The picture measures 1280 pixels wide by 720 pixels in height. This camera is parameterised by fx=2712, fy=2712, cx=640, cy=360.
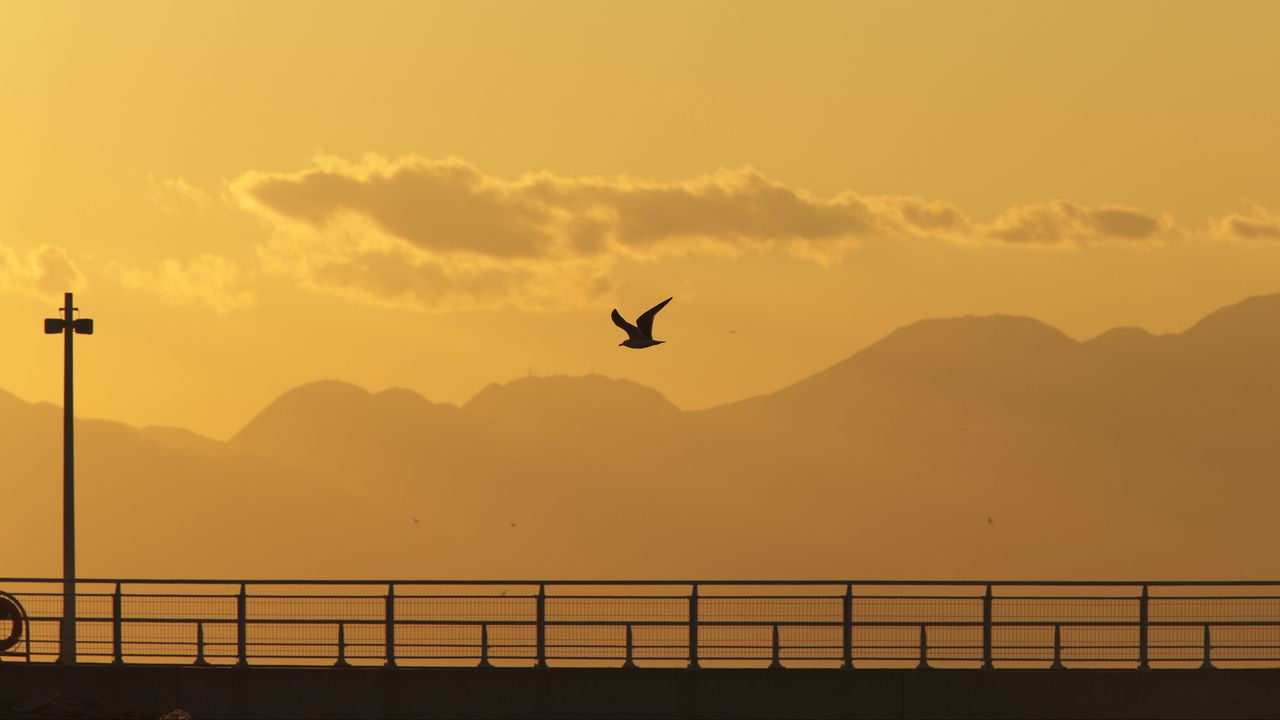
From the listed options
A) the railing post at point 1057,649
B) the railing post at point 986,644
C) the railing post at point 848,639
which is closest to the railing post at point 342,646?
the railing post at point 848,639

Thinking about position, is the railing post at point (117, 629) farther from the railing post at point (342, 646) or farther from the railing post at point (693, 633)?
the railing post at point (693, 633)

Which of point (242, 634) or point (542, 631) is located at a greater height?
point (542, 631)

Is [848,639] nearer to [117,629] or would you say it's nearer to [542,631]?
[542,631]

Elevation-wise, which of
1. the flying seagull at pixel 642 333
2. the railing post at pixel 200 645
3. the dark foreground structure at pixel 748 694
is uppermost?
the flying seagull at pixel 642 333

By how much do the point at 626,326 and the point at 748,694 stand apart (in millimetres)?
5698

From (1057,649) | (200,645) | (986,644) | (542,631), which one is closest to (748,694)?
(542,631)

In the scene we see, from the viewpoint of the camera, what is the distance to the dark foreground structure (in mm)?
39000

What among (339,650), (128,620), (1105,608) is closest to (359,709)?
(339,650)

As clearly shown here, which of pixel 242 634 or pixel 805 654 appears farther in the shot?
pixel 242 634

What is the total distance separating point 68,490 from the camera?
1741 inches

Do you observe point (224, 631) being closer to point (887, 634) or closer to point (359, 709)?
point (359, 709)

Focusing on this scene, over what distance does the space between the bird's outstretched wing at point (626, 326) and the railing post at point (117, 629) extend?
856 cm

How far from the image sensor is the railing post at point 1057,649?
39188 millimetres

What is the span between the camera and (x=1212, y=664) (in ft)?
129
